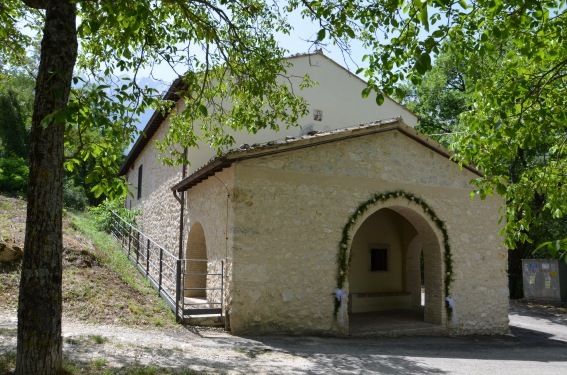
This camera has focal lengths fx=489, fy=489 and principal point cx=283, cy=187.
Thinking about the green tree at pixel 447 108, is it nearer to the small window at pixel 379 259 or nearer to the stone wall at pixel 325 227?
the small window at pixel 379 259

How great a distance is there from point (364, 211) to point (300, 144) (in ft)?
6.55

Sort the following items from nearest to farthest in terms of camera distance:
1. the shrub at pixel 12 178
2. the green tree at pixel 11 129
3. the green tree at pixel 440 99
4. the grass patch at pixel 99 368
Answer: the grass patch at pixel 99 368 < the green tree at pixel 440 99 < the shrub at pixel 12 178 < the green tree at pixel 11 129

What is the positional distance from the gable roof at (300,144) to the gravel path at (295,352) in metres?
3.06

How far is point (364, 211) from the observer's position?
10.0 m

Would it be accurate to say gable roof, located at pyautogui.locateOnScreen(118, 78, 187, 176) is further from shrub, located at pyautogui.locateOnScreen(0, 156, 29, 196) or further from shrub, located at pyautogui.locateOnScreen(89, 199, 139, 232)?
shrub, located at pyautogui.locateOnScreen(0, 156, 29, 196)

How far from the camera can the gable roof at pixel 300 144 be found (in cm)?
881

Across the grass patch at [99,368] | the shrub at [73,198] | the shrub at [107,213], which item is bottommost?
the grass patch at [99,368]

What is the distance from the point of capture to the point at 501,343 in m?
10.5

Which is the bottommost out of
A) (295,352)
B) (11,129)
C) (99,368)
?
(295,352)

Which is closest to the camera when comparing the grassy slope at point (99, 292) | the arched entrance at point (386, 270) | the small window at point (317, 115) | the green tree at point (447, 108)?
the grassy slope at point (99, 292)

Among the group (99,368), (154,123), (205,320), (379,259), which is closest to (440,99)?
(379,259)

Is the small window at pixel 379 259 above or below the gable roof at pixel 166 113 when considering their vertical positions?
below

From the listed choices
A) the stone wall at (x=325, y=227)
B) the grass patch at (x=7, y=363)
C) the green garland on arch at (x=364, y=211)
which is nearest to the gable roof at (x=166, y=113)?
the stone wall at (x=325, y=227)

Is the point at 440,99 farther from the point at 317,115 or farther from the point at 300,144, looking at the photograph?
the point at 300,144
